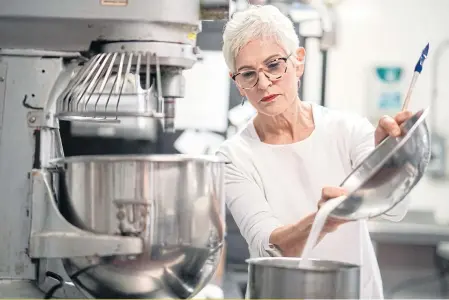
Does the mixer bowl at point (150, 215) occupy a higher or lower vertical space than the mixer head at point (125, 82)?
lower

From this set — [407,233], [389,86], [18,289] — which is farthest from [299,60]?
[389,86]

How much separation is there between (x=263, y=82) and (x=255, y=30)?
12cm

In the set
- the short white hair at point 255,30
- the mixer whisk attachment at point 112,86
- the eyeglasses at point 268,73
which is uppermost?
the short white hair at point 255,30

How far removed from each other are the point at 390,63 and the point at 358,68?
19 centimetres

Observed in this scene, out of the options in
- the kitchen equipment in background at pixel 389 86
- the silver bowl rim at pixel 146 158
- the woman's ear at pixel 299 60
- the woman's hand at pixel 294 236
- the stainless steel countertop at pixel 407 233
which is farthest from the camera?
the kitchen equipment in background at pixel 389 86

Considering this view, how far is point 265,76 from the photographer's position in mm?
1490

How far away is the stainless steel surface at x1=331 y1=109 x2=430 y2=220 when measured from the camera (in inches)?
38.8

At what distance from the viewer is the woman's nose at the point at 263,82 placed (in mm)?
1482

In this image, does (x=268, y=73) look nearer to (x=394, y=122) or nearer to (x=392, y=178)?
(x=394, y=122)

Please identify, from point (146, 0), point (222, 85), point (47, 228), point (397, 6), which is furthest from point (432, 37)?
point (47, 228)

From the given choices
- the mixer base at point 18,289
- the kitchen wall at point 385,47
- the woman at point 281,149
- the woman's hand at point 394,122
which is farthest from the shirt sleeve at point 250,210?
the kitchen wall at point 385,47

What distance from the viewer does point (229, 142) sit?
66.0 inches

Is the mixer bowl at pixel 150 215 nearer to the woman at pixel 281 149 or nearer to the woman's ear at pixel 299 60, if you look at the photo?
the woman at pixel 281 149

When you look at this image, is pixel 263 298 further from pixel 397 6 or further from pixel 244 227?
pixel 397 6
